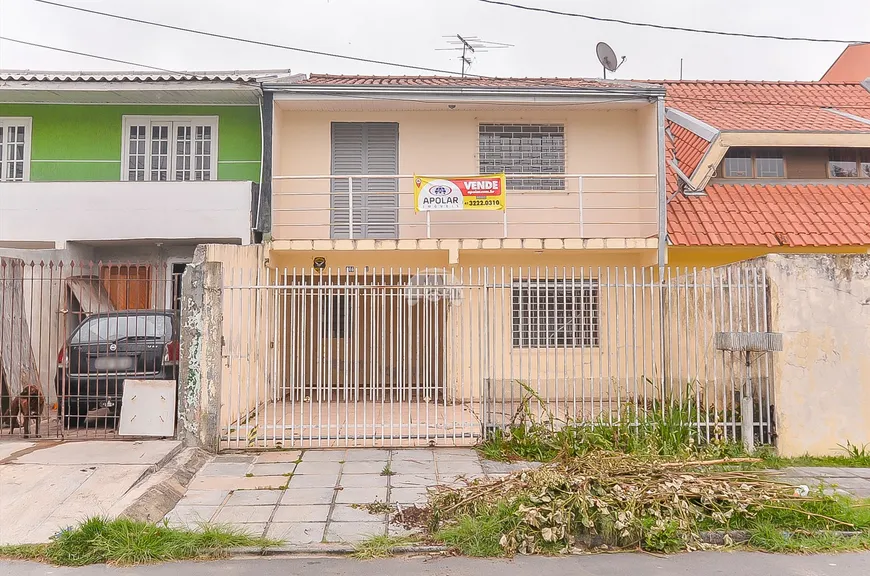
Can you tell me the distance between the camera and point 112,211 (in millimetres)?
11312

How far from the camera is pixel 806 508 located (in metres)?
5.68

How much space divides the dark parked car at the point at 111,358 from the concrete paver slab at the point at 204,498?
93.1 inches

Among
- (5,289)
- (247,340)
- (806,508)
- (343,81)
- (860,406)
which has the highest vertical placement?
(343,81)

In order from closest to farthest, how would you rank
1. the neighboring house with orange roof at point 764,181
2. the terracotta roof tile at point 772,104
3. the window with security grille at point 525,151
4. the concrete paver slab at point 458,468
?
1. the concrete paver slab at point 458,468
2. the neighboring house with orange roof at point 764,181
3. the terracotta roof tile at point 772,104
4. the window with security grille at point 525,151

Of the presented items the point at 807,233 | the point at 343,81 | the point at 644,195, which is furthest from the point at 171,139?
the point at 807,233

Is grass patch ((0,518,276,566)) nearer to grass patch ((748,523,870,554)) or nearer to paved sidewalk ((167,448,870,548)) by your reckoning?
paved sidewalk ((167,448,870,548))

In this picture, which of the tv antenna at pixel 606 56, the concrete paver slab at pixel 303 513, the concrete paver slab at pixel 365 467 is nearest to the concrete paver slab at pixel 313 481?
the concrete paver slab at pixel 365 467

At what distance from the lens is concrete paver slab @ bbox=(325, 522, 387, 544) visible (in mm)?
5436

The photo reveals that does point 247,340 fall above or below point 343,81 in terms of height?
below

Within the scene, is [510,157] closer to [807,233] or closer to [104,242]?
[807,233]

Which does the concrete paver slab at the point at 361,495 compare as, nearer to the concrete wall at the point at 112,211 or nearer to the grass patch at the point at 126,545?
the grass patch at the point at 126,545

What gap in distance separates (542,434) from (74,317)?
7.93 m

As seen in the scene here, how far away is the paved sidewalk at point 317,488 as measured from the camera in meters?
5.70

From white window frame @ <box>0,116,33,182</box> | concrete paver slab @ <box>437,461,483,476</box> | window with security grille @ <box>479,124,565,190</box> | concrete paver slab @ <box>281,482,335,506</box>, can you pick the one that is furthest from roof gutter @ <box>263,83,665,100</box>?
concrete paver slab @ <box>281,482,335,506</box>
